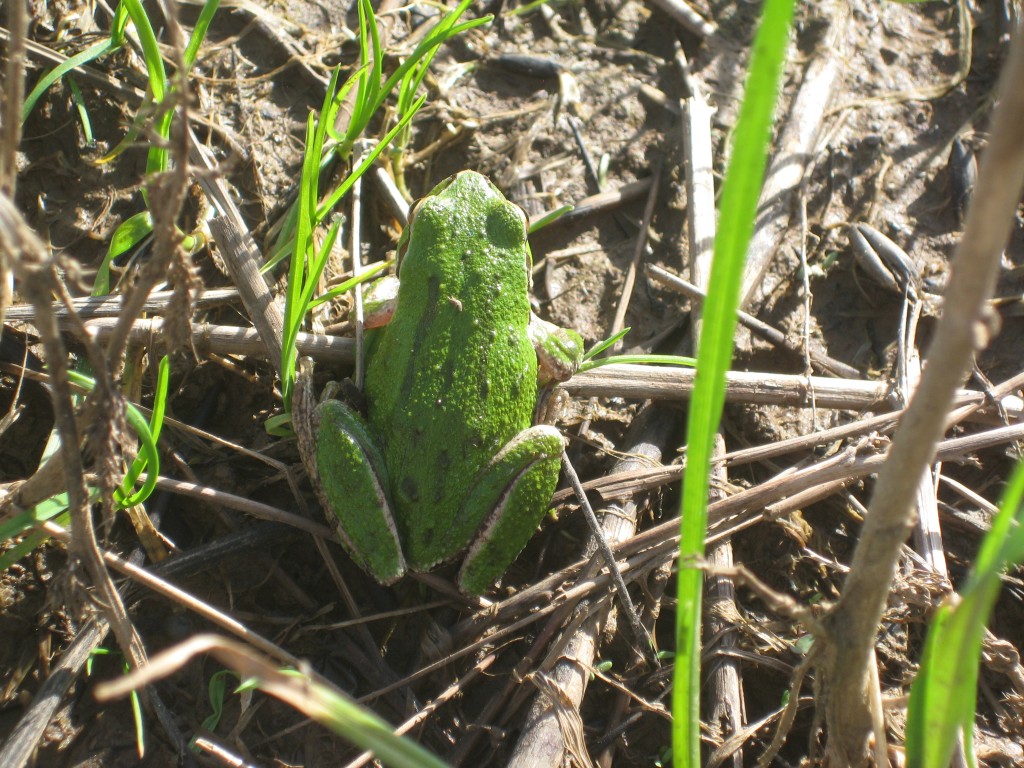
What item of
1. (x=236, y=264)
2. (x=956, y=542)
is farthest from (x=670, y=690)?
(x=236, y=264)

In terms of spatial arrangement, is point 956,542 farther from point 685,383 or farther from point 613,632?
point 613,632

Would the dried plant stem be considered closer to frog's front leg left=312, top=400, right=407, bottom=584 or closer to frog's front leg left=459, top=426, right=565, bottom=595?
frog's front leg left=459, top=426, right=565, bottom=595

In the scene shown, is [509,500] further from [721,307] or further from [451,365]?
[721,307]

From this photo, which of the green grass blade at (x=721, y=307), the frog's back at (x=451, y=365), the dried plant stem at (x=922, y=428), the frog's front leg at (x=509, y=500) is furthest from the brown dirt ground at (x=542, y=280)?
the green grass blade at (x=721, y=307)

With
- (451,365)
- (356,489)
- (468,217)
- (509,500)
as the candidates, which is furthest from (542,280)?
(356,489)

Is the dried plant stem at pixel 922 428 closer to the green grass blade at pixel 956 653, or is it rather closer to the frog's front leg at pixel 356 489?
the green grass blade at pixel 956 653

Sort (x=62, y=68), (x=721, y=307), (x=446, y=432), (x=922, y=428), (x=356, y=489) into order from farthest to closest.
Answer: (x=62, y=68)
(x=446, y=432)
(x=356, y=489)
(x=922, y=428)
(x=721, y=307)
